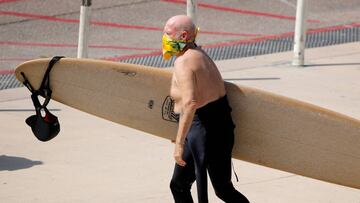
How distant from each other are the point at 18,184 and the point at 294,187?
212 centimetres

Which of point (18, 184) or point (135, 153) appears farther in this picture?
point (135, 153)

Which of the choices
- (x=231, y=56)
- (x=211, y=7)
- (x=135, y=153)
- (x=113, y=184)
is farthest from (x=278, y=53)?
(x=113, y=184)

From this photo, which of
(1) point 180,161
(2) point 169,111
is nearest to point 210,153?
(1) point 180,161

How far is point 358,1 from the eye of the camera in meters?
16.2

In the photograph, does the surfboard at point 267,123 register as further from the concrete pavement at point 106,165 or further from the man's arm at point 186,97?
the man's arm at point 186,97

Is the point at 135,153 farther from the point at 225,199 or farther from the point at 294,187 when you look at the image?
the point at 225,199

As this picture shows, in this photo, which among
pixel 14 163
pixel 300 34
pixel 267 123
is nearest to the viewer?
pixel 267 123

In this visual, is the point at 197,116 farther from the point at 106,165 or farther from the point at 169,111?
the point at 106,165

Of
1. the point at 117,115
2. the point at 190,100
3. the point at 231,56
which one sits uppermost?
the point at 190,100

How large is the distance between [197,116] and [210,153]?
0.25 metres

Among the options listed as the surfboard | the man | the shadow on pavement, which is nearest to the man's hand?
the man

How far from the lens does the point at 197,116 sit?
6656 millimetres

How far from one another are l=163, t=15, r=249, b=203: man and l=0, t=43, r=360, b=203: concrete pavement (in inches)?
44.3

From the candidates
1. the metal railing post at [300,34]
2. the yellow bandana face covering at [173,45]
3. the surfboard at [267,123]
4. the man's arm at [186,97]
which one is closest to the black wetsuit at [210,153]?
the man's arm at [186,97]
